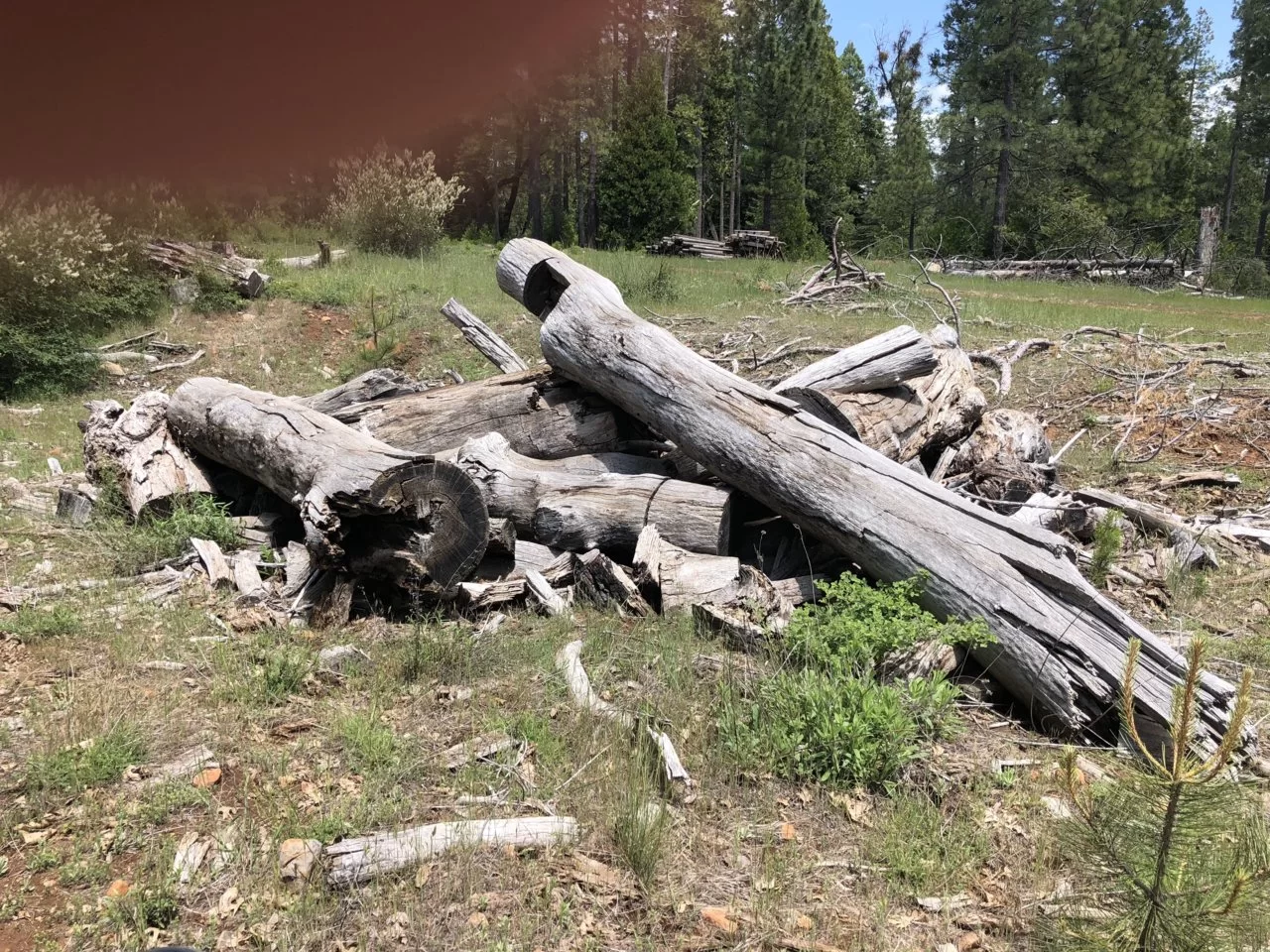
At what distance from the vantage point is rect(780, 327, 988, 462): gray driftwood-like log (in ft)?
21.4

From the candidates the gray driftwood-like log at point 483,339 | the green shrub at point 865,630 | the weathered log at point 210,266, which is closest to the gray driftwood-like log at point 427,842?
the green shrub at point 865,630

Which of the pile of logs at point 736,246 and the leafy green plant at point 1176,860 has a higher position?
the pile of logs at point 736,246

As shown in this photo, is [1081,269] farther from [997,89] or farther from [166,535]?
[166,535]

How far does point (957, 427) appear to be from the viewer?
24.5 ft

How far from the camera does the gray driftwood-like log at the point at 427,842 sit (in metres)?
2.92

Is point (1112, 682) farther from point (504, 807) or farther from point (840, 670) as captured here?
point (504, 807)

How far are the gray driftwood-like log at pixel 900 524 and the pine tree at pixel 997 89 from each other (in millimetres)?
31641

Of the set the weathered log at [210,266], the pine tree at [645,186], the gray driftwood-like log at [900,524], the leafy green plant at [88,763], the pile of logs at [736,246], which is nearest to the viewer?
the leafy green plant at [88,763]

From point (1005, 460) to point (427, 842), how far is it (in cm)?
595

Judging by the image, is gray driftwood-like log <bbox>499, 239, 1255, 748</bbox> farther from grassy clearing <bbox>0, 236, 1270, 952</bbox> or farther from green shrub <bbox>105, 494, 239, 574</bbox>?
green shrub <bbox>105, 494, 239, 574</bbox>

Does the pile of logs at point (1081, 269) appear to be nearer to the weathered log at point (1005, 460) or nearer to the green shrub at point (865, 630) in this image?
the weathered log at point (1005, 460)

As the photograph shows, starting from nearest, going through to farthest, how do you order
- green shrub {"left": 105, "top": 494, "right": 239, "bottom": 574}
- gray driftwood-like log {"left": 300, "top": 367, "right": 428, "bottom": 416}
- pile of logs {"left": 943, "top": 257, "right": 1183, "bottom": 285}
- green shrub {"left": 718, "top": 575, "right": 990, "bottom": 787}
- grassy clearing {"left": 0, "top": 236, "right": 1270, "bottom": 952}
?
grassy clearing {"left": 0, "top": 236, "right": 1270, "bottom": 952}
green shrub {"left": 718, "top": 575, "right": 990, "bottom": 787}
green shrub {"left": 105, "top": 494, "right": 239, "bottom": 574}
gray driftwood-like log {"left": 300, "top": 367, "right": 428, "bottom": 416}
pile of logs {"left": 943, "top": 257, "right": 1183, "bottom": 285}

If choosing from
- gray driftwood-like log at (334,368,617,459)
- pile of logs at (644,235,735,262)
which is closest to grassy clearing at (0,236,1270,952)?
gray driftwood-like log at (334,368,617,459)

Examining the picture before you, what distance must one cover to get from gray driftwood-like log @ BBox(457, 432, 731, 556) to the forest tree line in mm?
25489
